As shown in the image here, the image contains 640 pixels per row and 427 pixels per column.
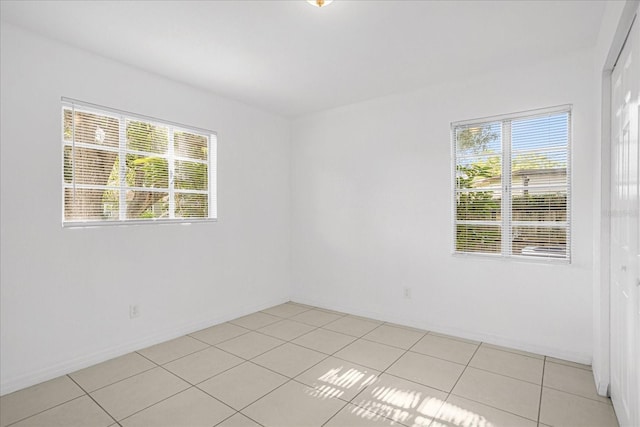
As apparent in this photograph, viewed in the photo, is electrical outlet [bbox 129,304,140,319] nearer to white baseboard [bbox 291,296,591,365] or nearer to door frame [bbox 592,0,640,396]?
white baseboard [bbox 291,296,591,365]

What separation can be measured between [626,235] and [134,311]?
3.68 m

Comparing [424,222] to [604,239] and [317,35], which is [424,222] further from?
[317,35]

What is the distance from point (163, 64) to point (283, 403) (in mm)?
2976

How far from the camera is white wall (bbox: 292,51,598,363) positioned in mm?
2885

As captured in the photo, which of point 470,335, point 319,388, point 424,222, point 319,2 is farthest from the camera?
point 424,222

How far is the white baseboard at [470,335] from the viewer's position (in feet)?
9.53

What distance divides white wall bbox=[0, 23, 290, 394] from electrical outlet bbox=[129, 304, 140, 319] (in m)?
0.04

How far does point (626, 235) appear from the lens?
1820mm

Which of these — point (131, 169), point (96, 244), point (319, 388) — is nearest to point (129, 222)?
point (96, 244)

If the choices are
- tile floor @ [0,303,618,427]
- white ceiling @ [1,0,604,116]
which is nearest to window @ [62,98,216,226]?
white ceiling @ [1,0,604,116]

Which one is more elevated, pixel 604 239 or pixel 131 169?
pixel 131 169

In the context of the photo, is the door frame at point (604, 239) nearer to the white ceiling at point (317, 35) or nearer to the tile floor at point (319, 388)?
the tile floor at point (319, 388)

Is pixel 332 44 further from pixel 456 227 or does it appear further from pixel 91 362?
pixel 91 362

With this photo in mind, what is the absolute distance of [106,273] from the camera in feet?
9.78
